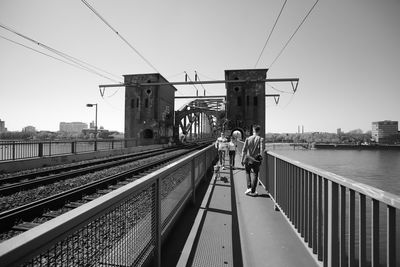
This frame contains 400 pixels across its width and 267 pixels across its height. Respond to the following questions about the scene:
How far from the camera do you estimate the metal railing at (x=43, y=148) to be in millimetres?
11952

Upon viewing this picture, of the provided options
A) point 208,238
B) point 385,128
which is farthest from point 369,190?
point 385,128

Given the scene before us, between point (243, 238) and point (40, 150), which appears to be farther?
point (40, 150)

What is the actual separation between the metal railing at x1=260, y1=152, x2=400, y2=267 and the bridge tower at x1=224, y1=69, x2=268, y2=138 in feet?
95.8

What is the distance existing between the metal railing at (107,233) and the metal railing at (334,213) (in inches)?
79.7

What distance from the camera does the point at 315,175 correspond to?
2.87m

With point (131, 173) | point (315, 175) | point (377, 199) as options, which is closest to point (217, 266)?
point (315, 175)

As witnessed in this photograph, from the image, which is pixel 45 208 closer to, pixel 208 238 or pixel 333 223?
pixel 208 238

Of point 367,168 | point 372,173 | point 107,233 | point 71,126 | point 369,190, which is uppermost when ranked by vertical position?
point 71,126

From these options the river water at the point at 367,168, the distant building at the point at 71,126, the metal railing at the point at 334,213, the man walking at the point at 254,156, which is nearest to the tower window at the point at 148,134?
the river water at the point at 367,168

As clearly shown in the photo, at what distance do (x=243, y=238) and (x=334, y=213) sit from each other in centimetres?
176

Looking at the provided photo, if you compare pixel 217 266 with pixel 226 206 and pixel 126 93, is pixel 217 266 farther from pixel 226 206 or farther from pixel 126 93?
pixel 126 93

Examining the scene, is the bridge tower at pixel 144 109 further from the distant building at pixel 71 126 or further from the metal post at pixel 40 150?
the distant building at pixel 71 126

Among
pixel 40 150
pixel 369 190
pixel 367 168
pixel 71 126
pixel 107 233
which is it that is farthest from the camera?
pixel 71 126

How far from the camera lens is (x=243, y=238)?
3676mm
